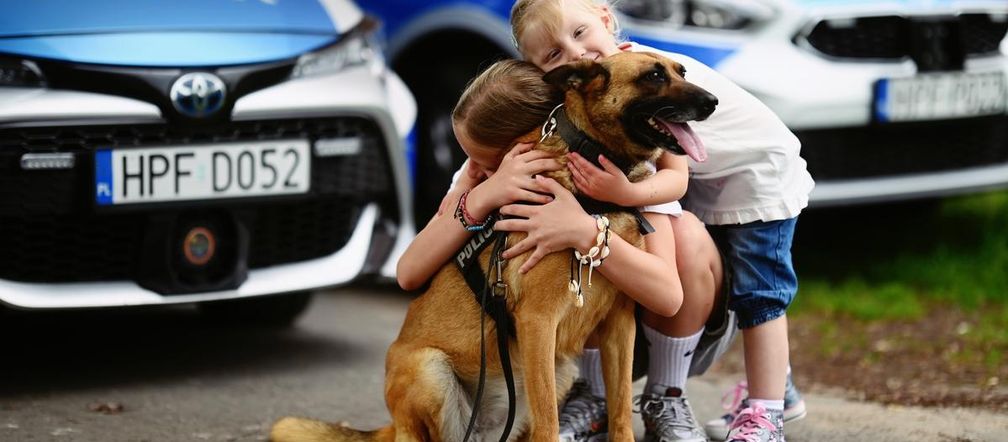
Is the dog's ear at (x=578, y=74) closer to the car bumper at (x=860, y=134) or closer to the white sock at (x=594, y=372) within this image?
the white sock at (x=594, y=372)

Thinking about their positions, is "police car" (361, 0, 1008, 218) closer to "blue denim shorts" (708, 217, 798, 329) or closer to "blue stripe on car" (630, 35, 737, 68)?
"blue stripe on car" (630, 35, 737, 68)

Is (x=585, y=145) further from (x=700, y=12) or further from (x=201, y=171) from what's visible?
(x=700, y=12)

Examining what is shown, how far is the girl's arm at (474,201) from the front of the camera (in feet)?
9.55

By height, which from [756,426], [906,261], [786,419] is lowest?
[906,261]

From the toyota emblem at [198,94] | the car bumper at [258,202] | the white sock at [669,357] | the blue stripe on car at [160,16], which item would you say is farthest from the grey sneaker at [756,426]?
the blue stripe on car at [160,16]

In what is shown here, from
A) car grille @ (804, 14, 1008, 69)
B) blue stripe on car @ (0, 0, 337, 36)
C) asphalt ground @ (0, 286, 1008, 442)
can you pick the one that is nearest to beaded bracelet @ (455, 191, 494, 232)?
asphalt ground @ (0, 286, 1008, 442)

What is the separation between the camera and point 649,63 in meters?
2.82

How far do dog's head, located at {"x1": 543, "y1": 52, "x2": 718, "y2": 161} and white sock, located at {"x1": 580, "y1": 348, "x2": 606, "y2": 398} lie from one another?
0.71 m

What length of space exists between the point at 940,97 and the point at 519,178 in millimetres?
2808

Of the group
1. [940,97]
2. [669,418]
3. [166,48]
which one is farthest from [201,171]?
[940,97]

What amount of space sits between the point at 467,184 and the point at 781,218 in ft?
2.50

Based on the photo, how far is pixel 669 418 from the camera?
3295 mm

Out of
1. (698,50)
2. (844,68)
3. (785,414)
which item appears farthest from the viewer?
(844,68)

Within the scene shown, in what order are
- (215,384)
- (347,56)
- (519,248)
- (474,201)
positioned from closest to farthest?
(519,248) → (474,201) → (215,384) → (347,56)
